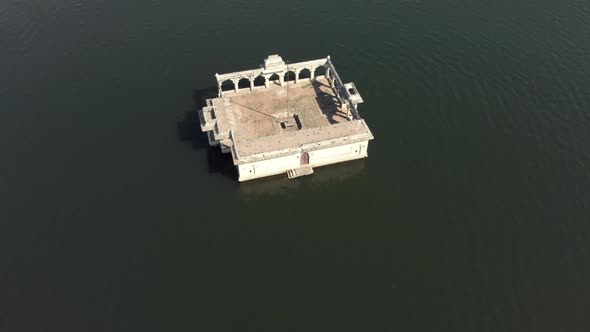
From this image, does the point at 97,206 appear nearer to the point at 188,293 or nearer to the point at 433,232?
the point at 188,293

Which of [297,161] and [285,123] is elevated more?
[285,123]

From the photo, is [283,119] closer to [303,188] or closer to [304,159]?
[304,159]

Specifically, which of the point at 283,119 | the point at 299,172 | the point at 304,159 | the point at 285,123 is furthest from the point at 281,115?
the point at 299,172

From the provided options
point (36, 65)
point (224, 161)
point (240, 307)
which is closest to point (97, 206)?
point (224, 161)

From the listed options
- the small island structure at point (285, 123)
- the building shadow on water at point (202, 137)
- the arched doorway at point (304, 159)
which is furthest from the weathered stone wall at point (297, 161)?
the building shadow on water at point (202, 137)

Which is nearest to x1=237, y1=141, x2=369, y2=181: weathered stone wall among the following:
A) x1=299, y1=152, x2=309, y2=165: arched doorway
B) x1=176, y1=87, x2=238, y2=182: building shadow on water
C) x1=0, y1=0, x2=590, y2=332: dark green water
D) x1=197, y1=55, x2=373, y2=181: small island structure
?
x1=197, y1=55, x2=373, y2=181: small island structure

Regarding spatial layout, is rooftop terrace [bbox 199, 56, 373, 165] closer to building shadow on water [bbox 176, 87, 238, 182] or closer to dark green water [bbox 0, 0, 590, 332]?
building shadow on water [bbox 176, 87, 238, 182]

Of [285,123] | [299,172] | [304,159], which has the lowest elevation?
[299,172]

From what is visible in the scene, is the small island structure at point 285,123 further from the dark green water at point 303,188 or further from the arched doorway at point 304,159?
the dark green water at point 303,188
